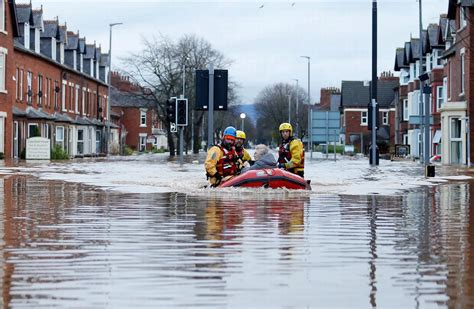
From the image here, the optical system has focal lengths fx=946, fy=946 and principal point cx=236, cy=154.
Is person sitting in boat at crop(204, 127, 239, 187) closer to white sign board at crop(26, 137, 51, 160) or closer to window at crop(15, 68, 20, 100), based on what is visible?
white sign board at crop(26, 137, 51, 160)

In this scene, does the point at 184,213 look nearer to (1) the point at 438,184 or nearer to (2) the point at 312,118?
(1) the point at 438,184

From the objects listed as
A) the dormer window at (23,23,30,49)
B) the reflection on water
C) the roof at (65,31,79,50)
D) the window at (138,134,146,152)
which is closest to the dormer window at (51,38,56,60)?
the roof at (65,31,79,50)

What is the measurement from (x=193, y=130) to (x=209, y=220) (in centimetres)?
8067

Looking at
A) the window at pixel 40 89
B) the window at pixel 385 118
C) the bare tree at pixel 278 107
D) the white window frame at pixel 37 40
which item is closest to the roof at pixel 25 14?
the white window frame at pixel 37 40

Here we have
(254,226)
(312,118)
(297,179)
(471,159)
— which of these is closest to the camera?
(254,226)

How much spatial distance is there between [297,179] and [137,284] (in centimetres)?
1282

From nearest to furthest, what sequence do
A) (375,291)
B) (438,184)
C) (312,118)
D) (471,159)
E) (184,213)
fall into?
(375,291)
(184,213)
(438,184)
(471,159)
(312,118)

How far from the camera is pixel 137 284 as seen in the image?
7.60 metres

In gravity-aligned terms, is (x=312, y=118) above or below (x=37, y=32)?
below

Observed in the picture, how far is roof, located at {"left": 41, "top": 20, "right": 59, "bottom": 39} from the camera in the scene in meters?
68.6

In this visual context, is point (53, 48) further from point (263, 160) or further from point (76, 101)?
point (263, 160)

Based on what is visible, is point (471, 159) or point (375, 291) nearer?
point (375, 291)

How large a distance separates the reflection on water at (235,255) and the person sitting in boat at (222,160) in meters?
3.83

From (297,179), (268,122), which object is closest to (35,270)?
(297,179)
